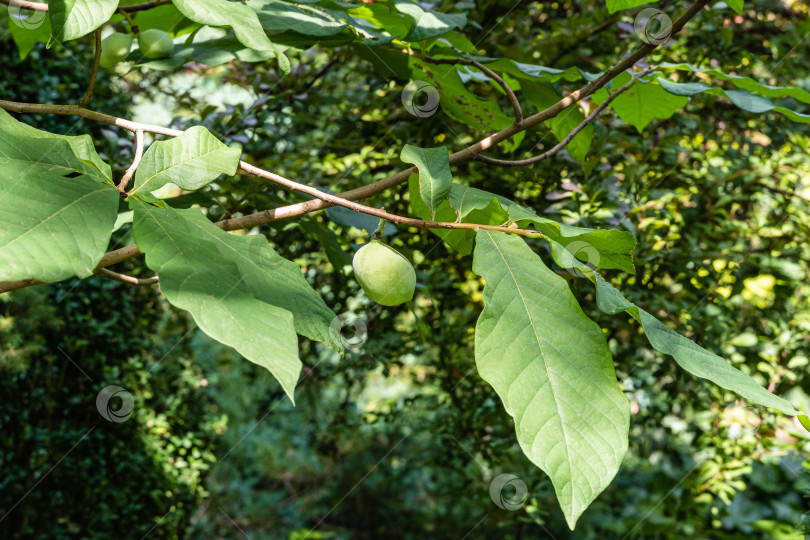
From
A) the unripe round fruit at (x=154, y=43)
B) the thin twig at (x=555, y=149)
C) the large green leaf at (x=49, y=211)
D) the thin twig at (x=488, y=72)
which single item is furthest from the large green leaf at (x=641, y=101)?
the large green leaf at (x=49, y=211)

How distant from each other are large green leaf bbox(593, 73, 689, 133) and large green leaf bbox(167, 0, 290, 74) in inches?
24.4

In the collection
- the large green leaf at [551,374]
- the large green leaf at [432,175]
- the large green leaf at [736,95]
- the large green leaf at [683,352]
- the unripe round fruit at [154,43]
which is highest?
the large green leaf at [736,95]

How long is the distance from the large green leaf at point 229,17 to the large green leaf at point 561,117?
598mm

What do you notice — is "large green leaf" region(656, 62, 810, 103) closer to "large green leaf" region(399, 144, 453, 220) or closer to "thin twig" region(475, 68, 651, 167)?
"thin twig" region(475, 68, 651, 167)

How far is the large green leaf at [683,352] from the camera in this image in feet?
1.63

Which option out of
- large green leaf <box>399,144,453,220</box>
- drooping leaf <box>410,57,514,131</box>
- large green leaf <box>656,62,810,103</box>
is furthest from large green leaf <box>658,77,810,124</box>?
large green leaf <box>399,144,453,220</box>

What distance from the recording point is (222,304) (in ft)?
1.50

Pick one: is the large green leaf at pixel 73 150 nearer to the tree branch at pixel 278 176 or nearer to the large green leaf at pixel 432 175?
the tree branch at pixel 278 176

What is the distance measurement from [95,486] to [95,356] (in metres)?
0.43

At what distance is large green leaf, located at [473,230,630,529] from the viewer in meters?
0.49

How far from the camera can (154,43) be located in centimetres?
105

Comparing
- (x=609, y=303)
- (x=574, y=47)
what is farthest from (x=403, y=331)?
(x=609, y=303)

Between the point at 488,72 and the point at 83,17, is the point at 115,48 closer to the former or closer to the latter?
the point at 83,17

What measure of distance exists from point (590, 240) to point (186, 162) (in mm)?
405
